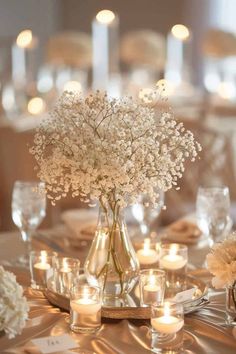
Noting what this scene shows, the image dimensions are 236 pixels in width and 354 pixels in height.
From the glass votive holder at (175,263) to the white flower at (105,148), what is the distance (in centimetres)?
35

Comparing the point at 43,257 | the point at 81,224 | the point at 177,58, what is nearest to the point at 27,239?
the point at 81,224

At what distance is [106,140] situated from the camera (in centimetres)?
185

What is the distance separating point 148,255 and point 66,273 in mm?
348

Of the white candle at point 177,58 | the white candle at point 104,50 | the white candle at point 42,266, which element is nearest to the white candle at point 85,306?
the white candle at point 42,266

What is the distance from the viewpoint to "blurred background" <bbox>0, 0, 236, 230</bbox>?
8.79 m

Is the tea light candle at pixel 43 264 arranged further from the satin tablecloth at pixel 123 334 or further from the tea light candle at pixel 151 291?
the tea light candle at pixel 151 291

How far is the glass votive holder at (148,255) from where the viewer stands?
2305mm

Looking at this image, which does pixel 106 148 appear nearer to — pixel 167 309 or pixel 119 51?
pixel 167 309

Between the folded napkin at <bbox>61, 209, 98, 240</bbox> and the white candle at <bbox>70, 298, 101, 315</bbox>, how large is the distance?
854 millimetres

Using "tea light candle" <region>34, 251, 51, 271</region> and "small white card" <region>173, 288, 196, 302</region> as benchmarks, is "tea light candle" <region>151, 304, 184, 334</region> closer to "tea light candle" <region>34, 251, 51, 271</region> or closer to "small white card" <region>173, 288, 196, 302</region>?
"small white card" <region>173, 288, 196, 302</region>

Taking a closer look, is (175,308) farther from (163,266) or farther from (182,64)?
(182,64)

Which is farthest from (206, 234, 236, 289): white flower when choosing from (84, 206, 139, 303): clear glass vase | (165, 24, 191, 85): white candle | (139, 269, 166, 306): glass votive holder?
(165, 24, 191, 85): white candle

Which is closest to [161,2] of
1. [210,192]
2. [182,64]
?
[182,64]

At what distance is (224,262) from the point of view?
1813 millimetres
